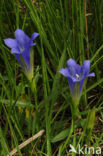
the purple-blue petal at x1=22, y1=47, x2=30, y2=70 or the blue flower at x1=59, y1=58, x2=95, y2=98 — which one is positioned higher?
the purple-blue petal at x1=22, y1=47, x2=30, y2=70

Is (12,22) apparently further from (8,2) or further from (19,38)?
(19,38)

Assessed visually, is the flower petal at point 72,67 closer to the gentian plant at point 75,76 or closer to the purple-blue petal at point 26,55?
the gentian plant at point 75,76

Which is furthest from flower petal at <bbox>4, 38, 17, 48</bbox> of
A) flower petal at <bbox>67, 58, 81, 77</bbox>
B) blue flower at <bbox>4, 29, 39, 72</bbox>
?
flower petal at <bbox>67, 58, 81, 77</bbox>

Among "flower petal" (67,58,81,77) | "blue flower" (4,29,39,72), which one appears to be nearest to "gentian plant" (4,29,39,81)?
"blue flower" (4,29,39,72)

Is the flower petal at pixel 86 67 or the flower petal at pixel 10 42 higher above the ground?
the flower petal at pixel 10 42

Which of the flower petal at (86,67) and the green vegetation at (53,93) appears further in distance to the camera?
the green vegetation at (53,93)

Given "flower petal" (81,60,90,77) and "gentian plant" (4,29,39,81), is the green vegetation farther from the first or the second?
"flower petal" (81,60,90,77)

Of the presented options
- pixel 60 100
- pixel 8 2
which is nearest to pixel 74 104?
pixel 60 100

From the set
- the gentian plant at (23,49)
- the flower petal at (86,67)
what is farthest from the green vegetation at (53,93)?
the flower petal at (86,67)

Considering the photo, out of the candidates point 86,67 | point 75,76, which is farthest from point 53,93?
point 86,67

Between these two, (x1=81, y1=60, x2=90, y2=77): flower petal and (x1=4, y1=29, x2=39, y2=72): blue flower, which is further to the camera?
(x1=4, y1=29, x2=39, y2=72): blue flower
